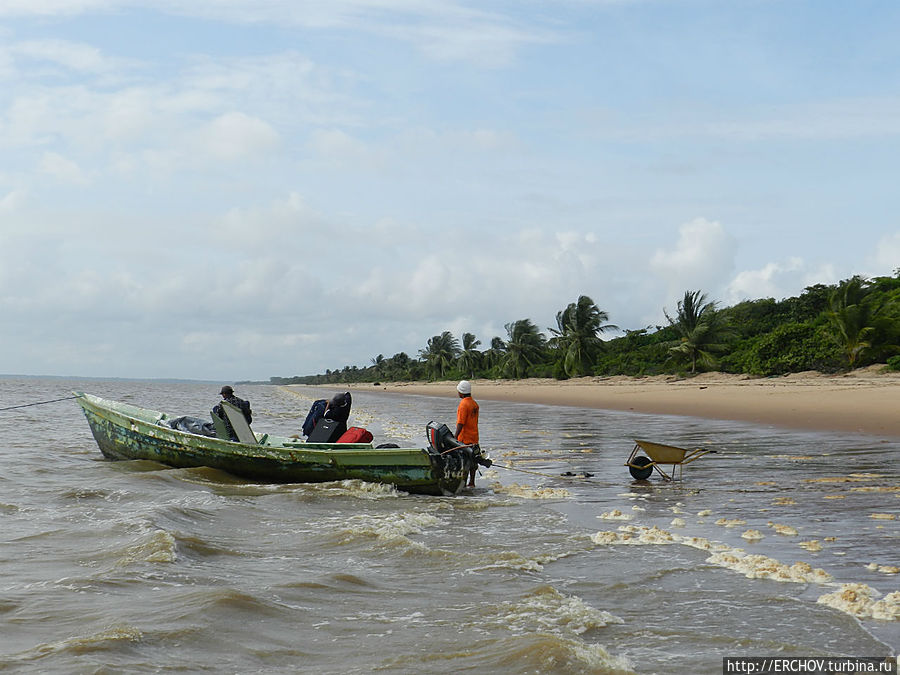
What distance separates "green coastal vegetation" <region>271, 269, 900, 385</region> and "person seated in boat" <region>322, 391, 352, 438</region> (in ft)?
107

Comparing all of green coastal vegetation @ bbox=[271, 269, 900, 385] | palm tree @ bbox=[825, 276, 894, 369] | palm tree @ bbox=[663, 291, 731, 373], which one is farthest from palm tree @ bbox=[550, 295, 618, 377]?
palm tree @ bbox=[825, 276, 894, 369]

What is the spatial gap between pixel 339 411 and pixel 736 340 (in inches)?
1851

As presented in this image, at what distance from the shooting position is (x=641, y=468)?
12984 millimetres

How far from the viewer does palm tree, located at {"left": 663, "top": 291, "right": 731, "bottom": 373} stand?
171ft

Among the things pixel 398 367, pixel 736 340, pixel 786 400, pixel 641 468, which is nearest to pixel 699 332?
pixel 736 340

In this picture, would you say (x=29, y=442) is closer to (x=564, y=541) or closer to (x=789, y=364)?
(x=564, y=541)

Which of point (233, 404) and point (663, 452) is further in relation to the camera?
point (233, 404)

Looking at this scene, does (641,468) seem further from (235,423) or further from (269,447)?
(235,423)

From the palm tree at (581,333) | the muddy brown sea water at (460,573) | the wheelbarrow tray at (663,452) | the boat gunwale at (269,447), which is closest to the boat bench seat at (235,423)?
the boat gunwale at (269,447)

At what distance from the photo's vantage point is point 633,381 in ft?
194

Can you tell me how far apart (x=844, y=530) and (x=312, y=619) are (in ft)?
19.5

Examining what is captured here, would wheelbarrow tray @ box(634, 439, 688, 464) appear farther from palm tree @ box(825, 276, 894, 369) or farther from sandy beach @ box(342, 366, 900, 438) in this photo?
palm tree @ box(825, 276, 894, 369)

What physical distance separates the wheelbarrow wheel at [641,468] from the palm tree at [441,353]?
10196 centimetres

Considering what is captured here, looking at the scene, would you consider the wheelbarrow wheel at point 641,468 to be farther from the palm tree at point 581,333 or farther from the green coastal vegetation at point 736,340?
the palm tree at point 581,333
